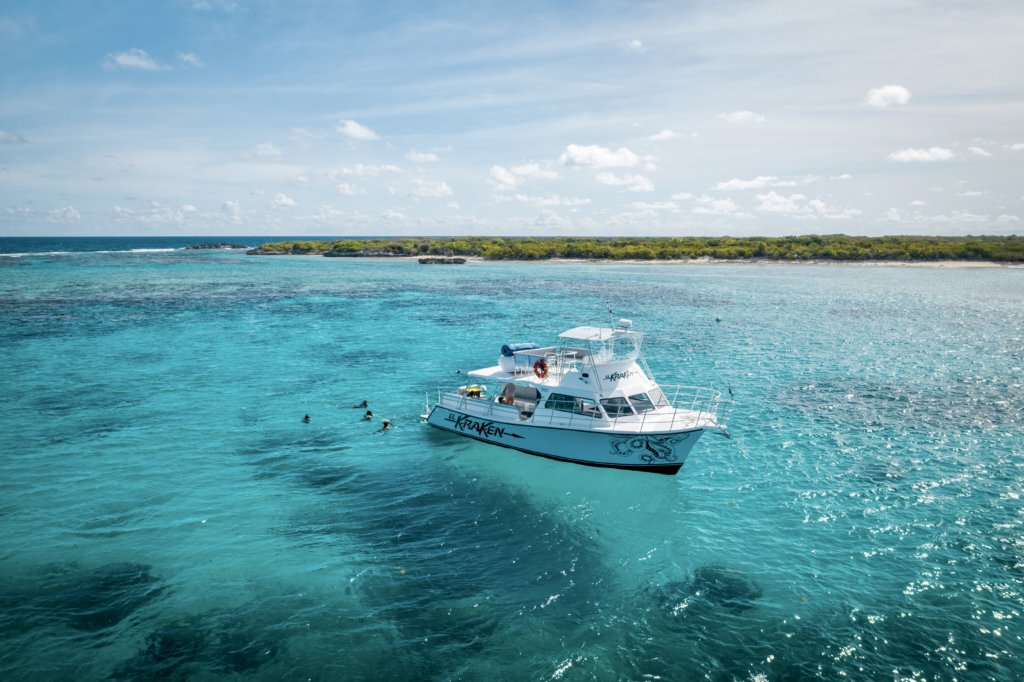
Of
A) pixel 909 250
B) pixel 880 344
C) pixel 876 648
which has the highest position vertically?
pixel 909 250

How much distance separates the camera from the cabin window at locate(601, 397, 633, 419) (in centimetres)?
2638

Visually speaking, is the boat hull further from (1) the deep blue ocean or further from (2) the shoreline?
(2) the shoreline

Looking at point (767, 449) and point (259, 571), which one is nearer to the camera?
point (259, 571)

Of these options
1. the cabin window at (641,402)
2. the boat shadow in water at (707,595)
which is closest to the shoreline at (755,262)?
the cabin window at (641,402)

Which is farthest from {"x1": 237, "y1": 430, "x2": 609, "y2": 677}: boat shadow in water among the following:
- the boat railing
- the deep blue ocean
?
the boat railing

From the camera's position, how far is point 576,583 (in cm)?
1836

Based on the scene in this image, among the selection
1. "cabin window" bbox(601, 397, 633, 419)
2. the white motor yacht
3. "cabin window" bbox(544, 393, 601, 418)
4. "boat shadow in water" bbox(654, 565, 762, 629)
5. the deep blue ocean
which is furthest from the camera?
"cabin window" bbox(544, 393, 601, 418)

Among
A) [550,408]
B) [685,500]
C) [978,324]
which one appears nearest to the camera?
[685,500]

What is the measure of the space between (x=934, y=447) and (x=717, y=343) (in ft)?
83.5

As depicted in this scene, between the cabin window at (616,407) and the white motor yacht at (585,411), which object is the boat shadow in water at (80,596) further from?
the cabin window at (616,407)

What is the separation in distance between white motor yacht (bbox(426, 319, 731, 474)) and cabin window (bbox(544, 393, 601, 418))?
0.16 ft

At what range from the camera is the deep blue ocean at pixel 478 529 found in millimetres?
15234

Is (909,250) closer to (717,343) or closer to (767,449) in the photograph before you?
(717,343)

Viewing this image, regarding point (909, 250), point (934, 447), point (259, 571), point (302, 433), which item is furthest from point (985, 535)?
point (909, 250)
